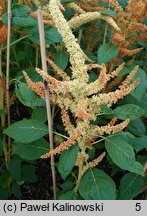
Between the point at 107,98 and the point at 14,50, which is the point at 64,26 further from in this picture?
the point at 14,50

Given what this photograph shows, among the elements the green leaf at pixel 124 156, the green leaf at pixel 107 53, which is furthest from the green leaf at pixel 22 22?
the green leaf at pixel 124 156

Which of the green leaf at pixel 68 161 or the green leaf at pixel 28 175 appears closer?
the green leaf at pixel 68 161

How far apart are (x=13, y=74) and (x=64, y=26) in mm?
926

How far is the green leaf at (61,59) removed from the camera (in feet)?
5.23

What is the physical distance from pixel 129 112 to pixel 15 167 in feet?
2.33

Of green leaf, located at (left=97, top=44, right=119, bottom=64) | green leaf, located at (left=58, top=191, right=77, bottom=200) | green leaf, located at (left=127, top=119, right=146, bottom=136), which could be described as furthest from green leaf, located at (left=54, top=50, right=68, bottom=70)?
green leaf, located at (left=58, top=191, right=77, bottom=200)

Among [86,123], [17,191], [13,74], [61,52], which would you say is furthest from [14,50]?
[86,123]

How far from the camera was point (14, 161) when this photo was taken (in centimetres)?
173

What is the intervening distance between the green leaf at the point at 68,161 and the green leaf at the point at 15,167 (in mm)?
470

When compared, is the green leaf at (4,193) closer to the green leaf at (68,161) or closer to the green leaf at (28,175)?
the green leaf at (28,175)

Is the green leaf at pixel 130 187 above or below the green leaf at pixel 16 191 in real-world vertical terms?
above

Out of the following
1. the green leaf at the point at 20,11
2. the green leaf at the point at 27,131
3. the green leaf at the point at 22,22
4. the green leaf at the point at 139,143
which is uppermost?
the green leaf at the point at 20,11

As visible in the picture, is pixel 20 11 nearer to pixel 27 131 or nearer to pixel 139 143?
pixel 27 131

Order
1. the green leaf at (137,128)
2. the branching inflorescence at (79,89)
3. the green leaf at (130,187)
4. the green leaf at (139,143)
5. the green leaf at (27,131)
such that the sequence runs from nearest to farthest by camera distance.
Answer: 1. the branching inflorescence at (79,89)
2. the green leaf at (27,131)
3. the green leaf at (139,143)
4. the green leaf at (130,187)
5. the green leaf at (137,128)
